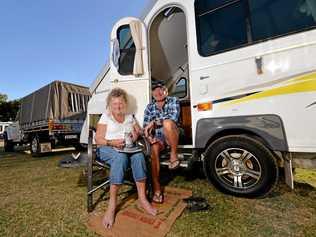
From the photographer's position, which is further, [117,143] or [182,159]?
[182,159]

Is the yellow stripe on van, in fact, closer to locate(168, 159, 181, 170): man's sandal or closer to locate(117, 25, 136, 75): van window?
locate(168, 159, 181, 170): man's sandal

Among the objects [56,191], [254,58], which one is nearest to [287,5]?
[254,58]

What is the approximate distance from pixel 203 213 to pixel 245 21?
83.6 inches

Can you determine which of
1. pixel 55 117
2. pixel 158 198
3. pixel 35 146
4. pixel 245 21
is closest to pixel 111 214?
pixel 158 198

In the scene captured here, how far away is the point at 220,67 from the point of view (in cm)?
268

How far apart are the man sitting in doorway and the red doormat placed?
203mm

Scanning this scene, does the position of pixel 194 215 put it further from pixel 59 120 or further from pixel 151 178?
pixel 59 120

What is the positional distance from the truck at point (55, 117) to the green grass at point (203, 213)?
15.2 feet

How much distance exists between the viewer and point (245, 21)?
2586 mm

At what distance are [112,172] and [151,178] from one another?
2.01ft

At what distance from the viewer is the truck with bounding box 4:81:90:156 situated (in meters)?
7.84

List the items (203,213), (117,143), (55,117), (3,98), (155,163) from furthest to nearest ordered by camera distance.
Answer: (3,98) → (55,117) → (155,163) → (117,143) → (203,213)

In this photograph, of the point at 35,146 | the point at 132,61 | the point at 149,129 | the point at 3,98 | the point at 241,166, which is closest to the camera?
the point at 241,166

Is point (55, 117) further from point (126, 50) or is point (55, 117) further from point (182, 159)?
point (182, 159)
